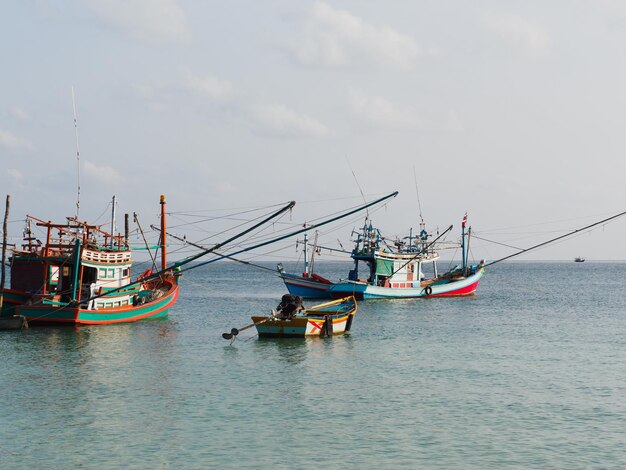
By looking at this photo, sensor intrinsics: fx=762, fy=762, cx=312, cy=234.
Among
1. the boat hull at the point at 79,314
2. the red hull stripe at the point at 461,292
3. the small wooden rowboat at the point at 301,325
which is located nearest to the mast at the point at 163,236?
the boat hull at the point at 79,314

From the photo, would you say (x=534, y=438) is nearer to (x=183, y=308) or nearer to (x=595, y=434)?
(x=595, y=434)

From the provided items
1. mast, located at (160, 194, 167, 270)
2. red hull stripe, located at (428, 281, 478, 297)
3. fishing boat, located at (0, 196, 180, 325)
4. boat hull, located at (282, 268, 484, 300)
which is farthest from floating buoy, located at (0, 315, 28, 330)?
red hull stripe, located at (428, 281, 478, 297)

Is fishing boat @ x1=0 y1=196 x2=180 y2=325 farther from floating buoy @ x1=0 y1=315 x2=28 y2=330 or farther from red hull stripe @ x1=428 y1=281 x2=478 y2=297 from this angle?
red hull stripe @ x1=428 y1=281 x2=478 y2=297

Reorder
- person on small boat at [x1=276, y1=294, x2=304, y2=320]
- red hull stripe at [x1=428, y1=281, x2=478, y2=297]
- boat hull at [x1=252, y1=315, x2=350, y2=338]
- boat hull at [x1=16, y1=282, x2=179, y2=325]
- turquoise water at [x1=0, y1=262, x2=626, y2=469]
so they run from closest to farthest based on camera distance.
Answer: turquoise water at [x1=0, y1=262, x2=626, y2=469]
boat hull at [x1=252, y1=315, x2=350, y2=338]
person on small boat at [x1=276, y1=294, x2=304, y2=320]
boat hull at [x1=16, y1=282, x2=179, y2=325]
red hull stripe at [x1=428, y1=281, x2=478, y2=297]

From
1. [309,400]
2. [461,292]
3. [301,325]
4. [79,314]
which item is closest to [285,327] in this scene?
[301,325]

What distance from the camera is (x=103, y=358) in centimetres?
3369

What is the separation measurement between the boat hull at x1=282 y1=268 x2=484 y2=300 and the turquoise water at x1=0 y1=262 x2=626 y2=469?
992 inches

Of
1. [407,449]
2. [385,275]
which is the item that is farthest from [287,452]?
[385,275]

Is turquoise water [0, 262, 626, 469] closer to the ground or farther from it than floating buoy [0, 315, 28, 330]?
closer to the ground

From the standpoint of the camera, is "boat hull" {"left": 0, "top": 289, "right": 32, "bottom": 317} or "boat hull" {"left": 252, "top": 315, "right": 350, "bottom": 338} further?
"boat hull" {"left": 0, "top": 289, "right": 32, "bottom": 317}

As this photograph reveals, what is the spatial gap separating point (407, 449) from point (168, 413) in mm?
7711

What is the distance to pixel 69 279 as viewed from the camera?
147ft

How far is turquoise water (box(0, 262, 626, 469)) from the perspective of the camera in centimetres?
1947

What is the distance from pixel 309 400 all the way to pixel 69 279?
24.3m
